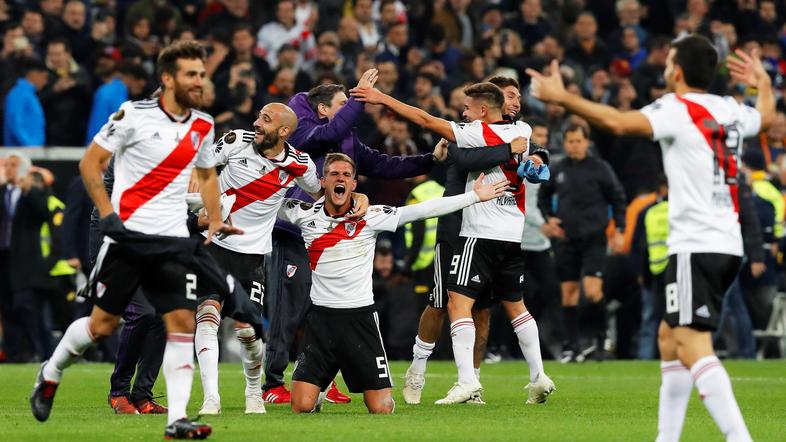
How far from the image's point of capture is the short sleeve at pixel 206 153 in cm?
917

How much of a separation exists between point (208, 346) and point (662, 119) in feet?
13.6

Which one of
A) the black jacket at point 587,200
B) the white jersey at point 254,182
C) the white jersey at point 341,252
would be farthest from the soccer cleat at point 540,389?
the black jacket at point 587,200

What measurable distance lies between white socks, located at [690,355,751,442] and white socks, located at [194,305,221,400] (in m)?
3.96

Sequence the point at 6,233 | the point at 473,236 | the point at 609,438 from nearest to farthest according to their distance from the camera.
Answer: the point at 609,438, the point at 473,236, the point at 6,233

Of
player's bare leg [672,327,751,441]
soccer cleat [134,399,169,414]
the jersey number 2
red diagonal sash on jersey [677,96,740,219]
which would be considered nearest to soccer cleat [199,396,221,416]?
soccer cleat [134,399,169,414]

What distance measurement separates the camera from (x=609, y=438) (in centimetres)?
891

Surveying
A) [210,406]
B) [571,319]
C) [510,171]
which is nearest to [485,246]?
[510,171]

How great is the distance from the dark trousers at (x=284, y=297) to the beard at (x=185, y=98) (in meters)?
3.00

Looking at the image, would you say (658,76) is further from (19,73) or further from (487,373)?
(19,73)

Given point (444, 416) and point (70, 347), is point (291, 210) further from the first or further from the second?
point (70, 347)

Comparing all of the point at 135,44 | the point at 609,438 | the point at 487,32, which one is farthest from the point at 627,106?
the point at 609,438

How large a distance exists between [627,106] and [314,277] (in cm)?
1125

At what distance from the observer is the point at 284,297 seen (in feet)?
38.6

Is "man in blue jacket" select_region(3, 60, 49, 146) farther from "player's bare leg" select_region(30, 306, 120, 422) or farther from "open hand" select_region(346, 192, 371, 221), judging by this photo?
"player's bare leg" select_region(30, 306, 120, 422)
